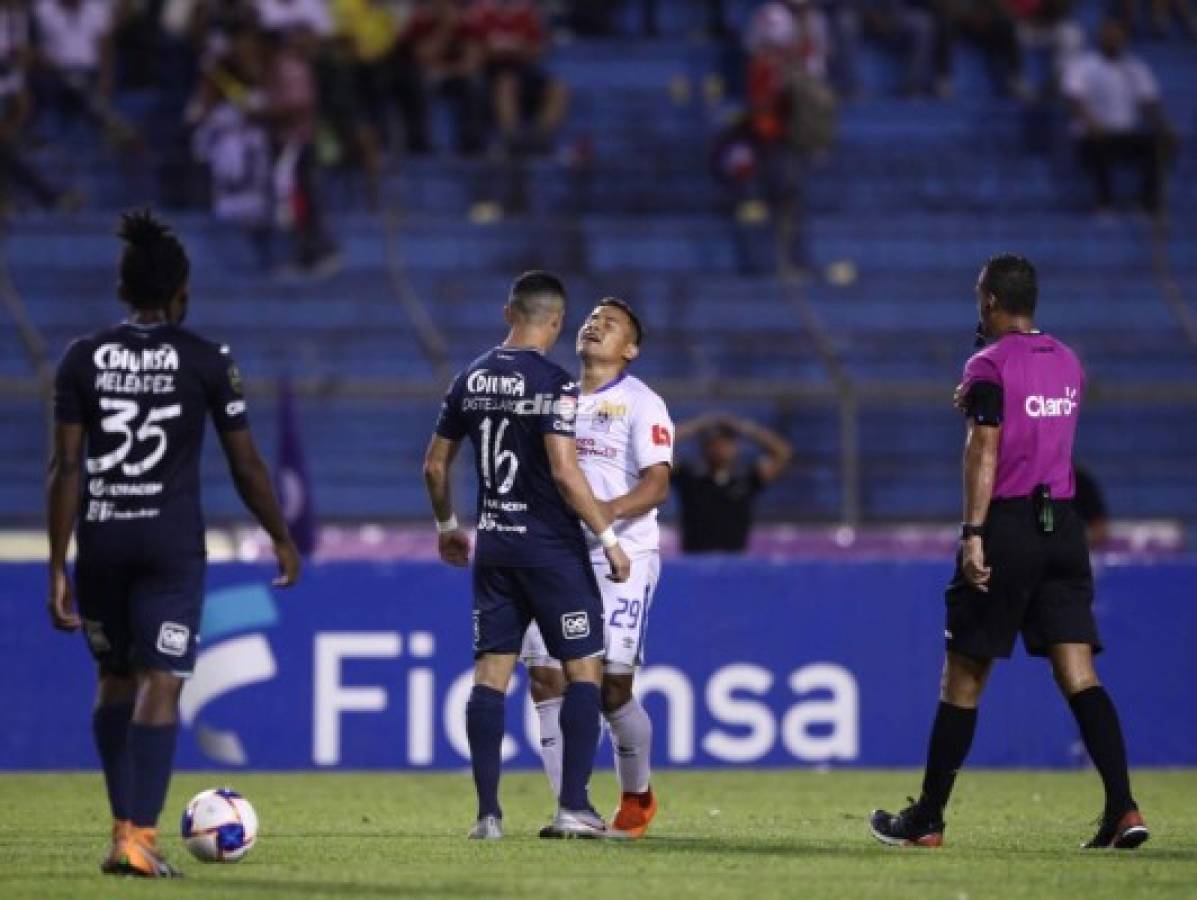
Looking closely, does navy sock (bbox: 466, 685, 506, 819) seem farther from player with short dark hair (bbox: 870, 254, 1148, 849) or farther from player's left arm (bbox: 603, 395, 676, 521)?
player with short dark hair (bbox: 870, 254, 1148, 849)

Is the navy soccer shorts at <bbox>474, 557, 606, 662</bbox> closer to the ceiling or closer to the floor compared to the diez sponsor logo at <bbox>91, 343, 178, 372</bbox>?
closer to the floor

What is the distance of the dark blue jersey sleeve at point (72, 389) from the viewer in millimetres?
9297

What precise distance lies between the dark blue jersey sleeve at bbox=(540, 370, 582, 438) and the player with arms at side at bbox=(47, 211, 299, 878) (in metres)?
1.51

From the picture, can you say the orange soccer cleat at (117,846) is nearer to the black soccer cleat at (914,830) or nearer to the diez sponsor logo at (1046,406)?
the black soccer cleat at (914,830)

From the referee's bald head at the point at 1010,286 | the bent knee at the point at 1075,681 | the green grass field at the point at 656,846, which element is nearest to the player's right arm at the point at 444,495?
the green grass field at the point at 656,846

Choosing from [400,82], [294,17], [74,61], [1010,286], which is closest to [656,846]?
[1010,286]

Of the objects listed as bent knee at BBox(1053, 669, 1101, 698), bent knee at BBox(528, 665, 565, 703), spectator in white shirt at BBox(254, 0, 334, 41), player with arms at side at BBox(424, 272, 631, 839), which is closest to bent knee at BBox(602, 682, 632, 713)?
bent knee at BBox(528, 665, 565, 703)

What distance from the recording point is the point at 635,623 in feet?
36.8

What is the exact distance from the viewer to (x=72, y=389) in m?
9.30

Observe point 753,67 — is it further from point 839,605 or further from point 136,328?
point 136,328

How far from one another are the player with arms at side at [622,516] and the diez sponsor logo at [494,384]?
2.38 feet

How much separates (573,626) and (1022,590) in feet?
5.65

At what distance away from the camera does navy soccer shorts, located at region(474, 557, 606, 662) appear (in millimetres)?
10656

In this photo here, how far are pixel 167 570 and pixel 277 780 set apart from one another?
241 inches
